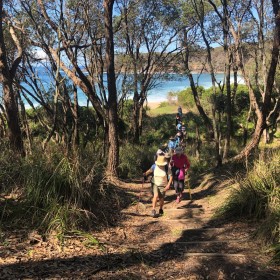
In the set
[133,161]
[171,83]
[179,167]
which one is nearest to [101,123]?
[133,161]

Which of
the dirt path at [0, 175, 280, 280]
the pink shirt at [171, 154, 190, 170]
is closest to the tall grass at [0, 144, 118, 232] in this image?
the dirt path at [0, 175, 280, 280]

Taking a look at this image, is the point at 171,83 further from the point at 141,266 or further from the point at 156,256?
the point at 141,266

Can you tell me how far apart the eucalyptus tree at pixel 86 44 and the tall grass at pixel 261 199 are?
3057mm

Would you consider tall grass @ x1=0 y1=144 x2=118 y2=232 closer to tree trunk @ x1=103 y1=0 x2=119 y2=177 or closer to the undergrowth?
the undergrowth

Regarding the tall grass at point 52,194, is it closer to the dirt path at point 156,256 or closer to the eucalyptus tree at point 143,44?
the dirt path at point 156,256

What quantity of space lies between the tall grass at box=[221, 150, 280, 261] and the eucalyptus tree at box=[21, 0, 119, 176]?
3057mm

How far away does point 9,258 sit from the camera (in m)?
4.45

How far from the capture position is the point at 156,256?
502 centimetres

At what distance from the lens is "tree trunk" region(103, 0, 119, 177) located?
10383 mm

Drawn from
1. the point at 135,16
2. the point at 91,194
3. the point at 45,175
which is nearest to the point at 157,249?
the point at 91,194

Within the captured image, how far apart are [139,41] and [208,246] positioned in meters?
15.7

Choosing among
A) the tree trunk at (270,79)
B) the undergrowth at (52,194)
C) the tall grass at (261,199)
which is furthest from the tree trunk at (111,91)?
the tall grass at (261,199)

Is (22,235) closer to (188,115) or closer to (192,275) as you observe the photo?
(192,275)

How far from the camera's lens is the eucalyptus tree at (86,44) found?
10.3 m
